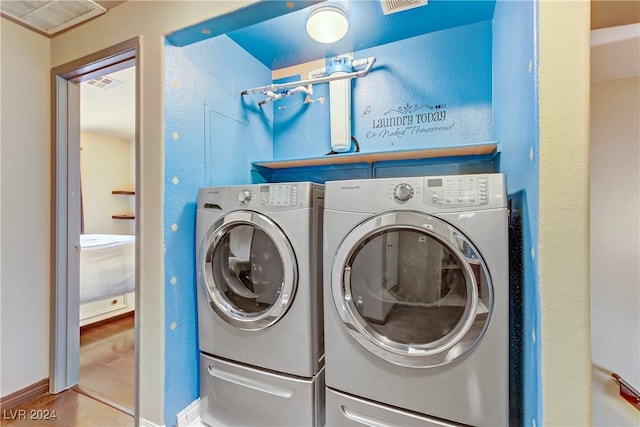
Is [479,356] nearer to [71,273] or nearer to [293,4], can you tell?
[293,4]

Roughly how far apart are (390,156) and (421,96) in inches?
18.1

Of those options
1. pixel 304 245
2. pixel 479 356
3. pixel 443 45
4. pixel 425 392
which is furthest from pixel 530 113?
pixel 443 45

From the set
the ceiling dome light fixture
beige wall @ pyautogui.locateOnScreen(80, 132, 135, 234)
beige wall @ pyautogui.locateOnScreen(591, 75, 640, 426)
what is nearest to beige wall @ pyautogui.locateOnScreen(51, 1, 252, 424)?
the ceiling dome light fixture

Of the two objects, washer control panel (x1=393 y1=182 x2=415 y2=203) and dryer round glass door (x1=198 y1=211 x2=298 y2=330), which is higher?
washer control panel (x1=393 y1=182 x2=415 y2=203)

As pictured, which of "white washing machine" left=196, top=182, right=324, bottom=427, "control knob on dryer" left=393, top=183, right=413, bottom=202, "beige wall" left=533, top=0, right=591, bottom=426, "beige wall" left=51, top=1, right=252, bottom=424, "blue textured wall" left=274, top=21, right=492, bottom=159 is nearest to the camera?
"beige wall" left=533, top=0, right=591, bottom=426

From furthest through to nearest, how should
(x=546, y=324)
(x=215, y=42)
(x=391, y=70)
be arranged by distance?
1. (x=391, y=70)
2. (x=215, y=42)
3. (x=546, y=324)

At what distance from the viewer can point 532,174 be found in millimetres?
882

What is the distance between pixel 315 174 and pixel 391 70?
852 mm

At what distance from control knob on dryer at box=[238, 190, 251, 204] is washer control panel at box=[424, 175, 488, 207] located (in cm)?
79

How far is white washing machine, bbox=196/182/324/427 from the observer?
1.29 metres

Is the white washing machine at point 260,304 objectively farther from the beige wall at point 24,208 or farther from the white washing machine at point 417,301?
the beige wall at point 24,208

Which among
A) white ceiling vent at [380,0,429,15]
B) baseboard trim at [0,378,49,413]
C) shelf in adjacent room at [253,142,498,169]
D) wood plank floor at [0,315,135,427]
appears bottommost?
wood plank floor at [0,315,135,427]

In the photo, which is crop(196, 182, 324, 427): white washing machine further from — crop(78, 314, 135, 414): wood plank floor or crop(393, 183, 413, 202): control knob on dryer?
crop(78, 314, 135, 414): wood plank floor

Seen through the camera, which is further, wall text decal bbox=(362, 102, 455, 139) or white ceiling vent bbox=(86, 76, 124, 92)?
white ceiling vent bbox=(86, 76, 124, 92)
